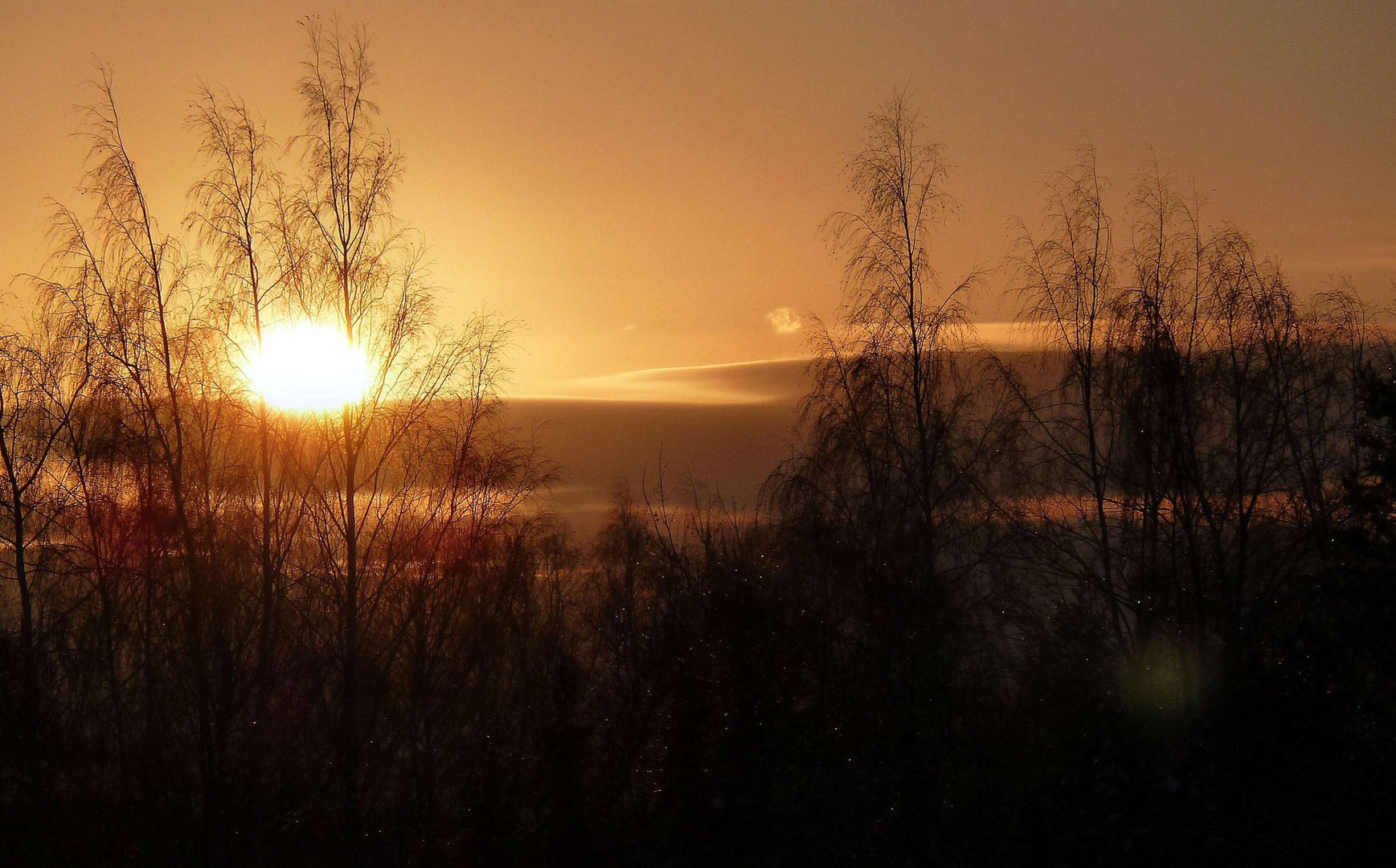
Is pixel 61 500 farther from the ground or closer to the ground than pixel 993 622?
farther from the ground

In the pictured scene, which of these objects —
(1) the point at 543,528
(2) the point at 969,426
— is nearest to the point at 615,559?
(1) the point at 543,528

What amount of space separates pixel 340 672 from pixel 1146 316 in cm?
1494

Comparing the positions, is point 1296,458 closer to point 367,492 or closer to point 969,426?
point 969,426

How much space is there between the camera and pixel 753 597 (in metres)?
19.0

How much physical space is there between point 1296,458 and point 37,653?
23.2 metres

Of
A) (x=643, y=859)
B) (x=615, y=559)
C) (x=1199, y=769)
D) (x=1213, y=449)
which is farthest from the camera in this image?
(x=615, y=559)

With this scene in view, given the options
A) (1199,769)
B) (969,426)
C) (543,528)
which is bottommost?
(1199,769)

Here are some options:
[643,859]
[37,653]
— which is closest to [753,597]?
[643,859]

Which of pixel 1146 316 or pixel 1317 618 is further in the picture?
pixel 1146 316

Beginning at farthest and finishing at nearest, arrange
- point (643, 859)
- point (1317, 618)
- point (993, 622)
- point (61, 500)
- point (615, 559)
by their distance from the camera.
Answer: point (615, 559) < point (993, 622) < point (61, 500) < point (1317, 618) < point (643, 859)

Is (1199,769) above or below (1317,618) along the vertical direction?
below

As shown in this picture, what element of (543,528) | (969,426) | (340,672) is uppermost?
(969,426)

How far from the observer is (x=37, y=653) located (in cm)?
2033

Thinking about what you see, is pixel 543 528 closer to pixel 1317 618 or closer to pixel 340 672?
pixel 340 672
